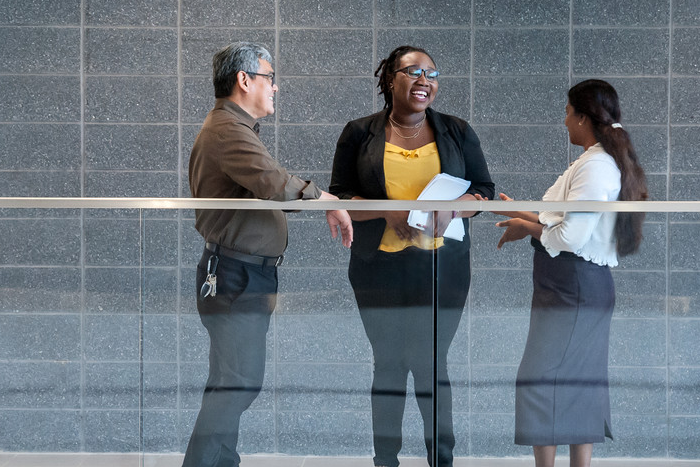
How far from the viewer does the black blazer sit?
2359 millimetres

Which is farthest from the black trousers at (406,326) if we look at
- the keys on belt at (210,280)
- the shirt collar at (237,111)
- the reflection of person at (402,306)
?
the shirt collar at (237,111)

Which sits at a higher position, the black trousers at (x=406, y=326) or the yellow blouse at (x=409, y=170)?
the yellow blouse at (x=409, y=170)

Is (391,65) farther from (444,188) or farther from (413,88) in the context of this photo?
(444,188)

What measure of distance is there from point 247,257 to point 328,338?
287 mm

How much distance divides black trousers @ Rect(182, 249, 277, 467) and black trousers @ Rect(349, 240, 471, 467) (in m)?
0.25

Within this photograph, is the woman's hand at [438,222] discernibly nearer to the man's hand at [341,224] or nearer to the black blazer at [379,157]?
the man's hand at [341,224]

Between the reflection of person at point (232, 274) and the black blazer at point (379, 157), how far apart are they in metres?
0.33

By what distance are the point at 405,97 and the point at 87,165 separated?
4.80ft

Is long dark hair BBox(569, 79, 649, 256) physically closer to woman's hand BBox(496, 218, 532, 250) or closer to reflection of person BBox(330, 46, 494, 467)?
woman's hand BBox(496, 218, 532, 250)

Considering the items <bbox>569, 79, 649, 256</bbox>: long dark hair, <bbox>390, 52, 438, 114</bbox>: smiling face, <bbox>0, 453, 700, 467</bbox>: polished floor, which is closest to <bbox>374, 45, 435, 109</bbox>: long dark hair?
<bbox>390, 52, 438, 114</bbox>: smiling face

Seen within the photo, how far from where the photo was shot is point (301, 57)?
10.5ft

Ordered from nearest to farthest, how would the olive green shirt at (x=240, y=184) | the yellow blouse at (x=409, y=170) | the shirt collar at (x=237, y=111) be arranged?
1. the olive green shirt at (x=240, y=184)
2. the shirt collar at (x=237, y=111)
3. the yellow blouse at (x=409, y=170)

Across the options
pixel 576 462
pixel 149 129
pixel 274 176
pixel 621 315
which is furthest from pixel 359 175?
pixel 149 129

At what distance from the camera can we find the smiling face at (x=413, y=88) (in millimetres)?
2389
